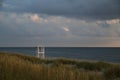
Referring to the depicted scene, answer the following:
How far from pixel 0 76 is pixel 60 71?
2166 mm

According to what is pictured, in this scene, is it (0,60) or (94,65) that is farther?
(94,65)

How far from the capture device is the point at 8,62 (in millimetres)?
14594

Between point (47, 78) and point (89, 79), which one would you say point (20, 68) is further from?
point (89, 79)

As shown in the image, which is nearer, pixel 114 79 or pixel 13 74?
pixel 13 74

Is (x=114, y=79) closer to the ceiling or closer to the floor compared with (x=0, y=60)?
closer to the floor

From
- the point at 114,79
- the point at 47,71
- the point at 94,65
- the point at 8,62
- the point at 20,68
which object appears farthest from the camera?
the point at 94,65

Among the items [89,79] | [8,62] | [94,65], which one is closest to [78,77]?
[89,79]

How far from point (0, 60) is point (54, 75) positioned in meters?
3.93

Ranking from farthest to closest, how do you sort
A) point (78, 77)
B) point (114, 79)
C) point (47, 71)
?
point (114, 79) < point (47, 71) < point (78, 77)

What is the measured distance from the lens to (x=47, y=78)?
11.8 metres

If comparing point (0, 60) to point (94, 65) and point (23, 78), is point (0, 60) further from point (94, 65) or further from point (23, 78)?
point (94, 65)

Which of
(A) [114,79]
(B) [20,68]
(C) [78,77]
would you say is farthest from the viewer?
(A) [114,79]

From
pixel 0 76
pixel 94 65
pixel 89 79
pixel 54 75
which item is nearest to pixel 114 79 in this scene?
pixel 89 79

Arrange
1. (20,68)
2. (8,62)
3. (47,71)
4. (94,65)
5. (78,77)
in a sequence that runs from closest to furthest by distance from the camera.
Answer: (78,77)
(47,71)
(20,68)
(8,62)
(94,65)
